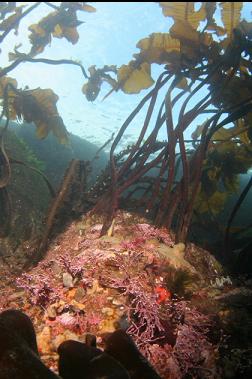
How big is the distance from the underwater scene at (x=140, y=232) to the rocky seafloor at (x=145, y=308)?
0.01m

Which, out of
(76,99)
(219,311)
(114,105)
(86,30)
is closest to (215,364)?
(219,311)

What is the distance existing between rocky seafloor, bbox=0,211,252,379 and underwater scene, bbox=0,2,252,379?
0.4 inches

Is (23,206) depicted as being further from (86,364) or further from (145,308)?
(86,364)

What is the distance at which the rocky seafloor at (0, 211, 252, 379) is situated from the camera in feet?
7.17

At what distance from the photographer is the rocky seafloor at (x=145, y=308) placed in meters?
2.19

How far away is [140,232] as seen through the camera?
143 inches

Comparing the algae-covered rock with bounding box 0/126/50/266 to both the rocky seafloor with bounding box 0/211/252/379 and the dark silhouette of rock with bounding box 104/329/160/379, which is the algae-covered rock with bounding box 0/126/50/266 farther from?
the dark silhouette of rock with bounding box 104/329/160/379

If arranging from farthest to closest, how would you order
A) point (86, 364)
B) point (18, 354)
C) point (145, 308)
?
point (145, 308) → point (86, 364) → point (18, 354)

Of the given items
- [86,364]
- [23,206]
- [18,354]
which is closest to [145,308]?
[86,364]

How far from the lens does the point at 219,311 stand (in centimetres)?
265

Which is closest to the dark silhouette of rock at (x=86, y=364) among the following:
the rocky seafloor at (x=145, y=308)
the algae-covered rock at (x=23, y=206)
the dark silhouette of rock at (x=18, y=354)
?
the dark silhouette of rock at (x=18, y=354)

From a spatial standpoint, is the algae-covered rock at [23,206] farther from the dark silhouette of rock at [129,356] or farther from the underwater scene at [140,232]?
the dark silhouette of rock at [129,356]

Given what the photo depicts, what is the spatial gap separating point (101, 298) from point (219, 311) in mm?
1107

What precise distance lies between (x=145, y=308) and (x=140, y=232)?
4.35 ft
